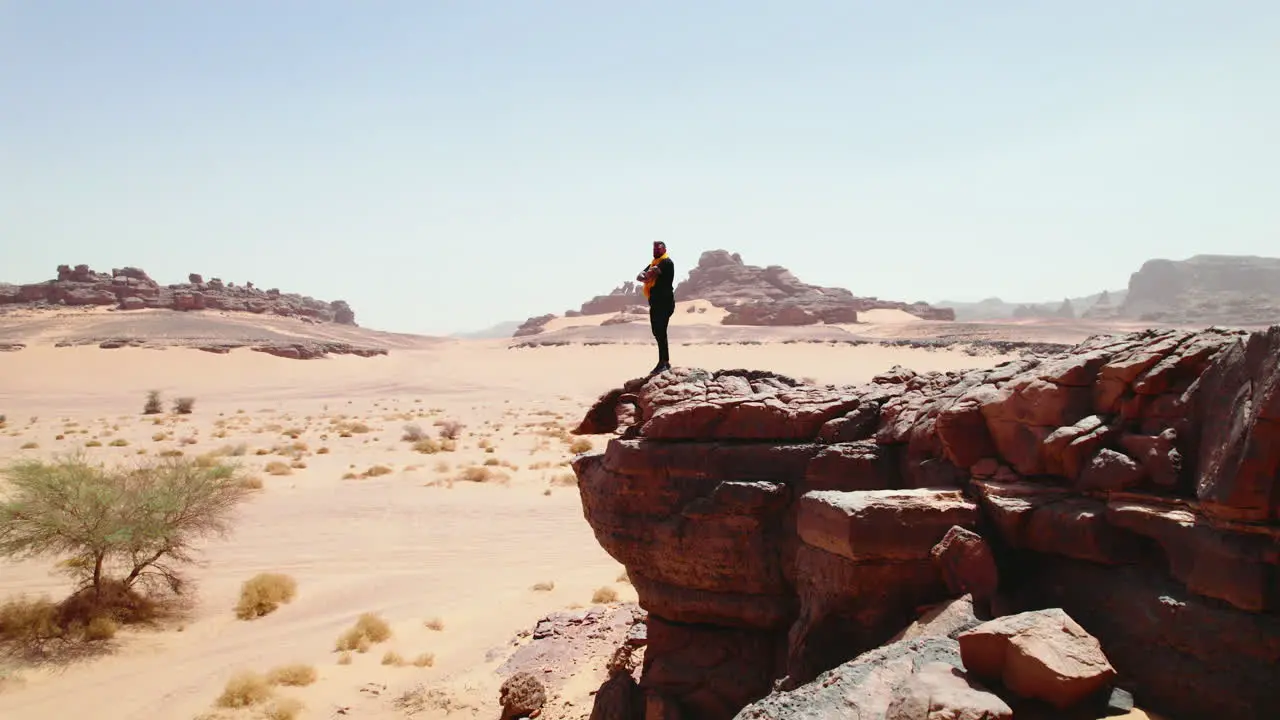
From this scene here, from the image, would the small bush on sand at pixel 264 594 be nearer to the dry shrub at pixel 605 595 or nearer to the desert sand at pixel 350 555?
the desert sand at pixel 350 555

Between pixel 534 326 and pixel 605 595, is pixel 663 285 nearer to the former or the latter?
pixel 605 595

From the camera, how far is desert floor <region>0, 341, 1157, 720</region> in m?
10.0

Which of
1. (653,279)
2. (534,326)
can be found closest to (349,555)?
(653,279)

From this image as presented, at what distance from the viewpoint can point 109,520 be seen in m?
12.3

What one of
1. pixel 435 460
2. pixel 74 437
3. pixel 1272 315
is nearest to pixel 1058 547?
pixel 435 460

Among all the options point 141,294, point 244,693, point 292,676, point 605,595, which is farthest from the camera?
point 141,294

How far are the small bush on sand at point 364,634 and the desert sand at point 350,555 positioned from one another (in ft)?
0.61

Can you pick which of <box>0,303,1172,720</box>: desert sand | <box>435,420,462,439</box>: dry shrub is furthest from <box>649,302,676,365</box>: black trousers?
<box>435,420,462,439</box>: dry shrub

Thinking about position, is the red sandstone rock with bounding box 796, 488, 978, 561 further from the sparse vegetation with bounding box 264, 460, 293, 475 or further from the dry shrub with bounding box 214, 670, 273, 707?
the sparse vegetation with bounding box 264, 460, 293, 475

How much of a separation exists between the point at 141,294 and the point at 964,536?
3895 inches

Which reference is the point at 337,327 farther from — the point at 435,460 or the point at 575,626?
the point at 575,626

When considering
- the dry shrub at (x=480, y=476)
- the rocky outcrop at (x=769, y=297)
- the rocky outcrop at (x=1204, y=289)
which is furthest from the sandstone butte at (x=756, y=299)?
the dry shrub at (x=480, y=476)

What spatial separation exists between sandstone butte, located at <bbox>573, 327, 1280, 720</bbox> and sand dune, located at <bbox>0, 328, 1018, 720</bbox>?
2625 millimetres

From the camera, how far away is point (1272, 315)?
158 feet
